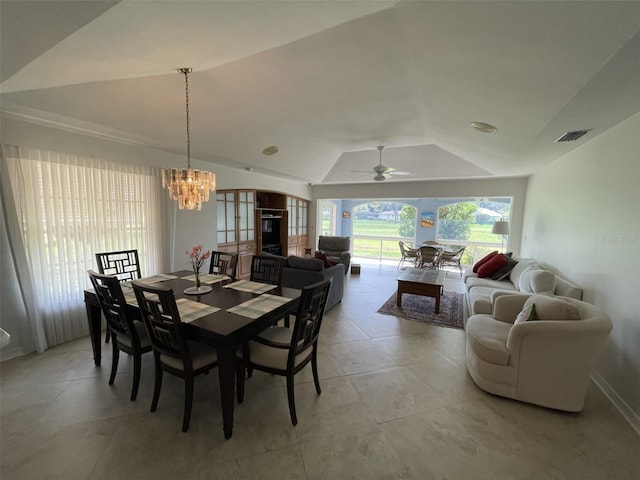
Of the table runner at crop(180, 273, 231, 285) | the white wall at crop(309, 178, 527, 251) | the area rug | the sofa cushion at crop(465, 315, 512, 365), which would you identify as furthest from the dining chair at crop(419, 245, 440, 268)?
the table runner at crop(180, 273, 231, 285)

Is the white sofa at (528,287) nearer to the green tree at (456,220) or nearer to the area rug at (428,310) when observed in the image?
the area rug at (428,310)

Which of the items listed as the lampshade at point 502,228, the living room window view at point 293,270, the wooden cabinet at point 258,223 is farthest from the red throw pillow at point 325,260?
the lampshade at point 502,228

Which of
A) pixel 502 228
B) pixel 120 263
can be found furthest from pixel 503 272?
pixel 120 263

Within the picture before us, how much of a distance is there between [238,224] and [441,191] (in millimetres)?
5115

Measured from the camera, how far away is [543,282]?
10.3ft

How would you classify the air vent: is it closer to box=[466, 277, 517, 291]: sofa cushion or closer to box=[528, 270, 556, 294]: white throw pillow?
box=[528, 270, 556, 294]: white throw pillow

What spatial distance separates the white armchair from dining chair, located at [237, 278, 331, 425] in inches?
58.0

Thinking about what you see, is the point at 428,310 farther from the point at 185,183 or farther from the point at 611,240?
the point at 185,183

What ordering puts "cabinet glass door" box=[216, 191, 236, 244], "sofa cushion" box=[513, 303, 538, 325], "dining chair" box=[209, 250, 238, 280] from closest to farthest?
"sofa cushion" box=[513, 303, 538, 325]
"dining chair" box=[209, 250, 238, 280]
"cabinet glass door" box=[216, 191, 236, 244]

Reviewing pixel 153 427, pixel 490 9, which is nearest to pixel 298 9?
pixel 490 9

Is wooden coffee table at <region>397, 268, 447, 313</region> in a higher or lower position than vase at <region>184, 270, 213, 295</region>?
lower

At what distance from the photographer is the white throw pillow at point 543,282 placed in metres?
3.09

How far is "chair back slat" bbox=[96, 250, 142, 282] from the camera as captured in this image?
2.99m

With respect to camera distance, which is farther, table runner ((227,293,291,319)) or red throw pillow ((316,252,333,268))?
red throw pillow ((316,252,333,268))
